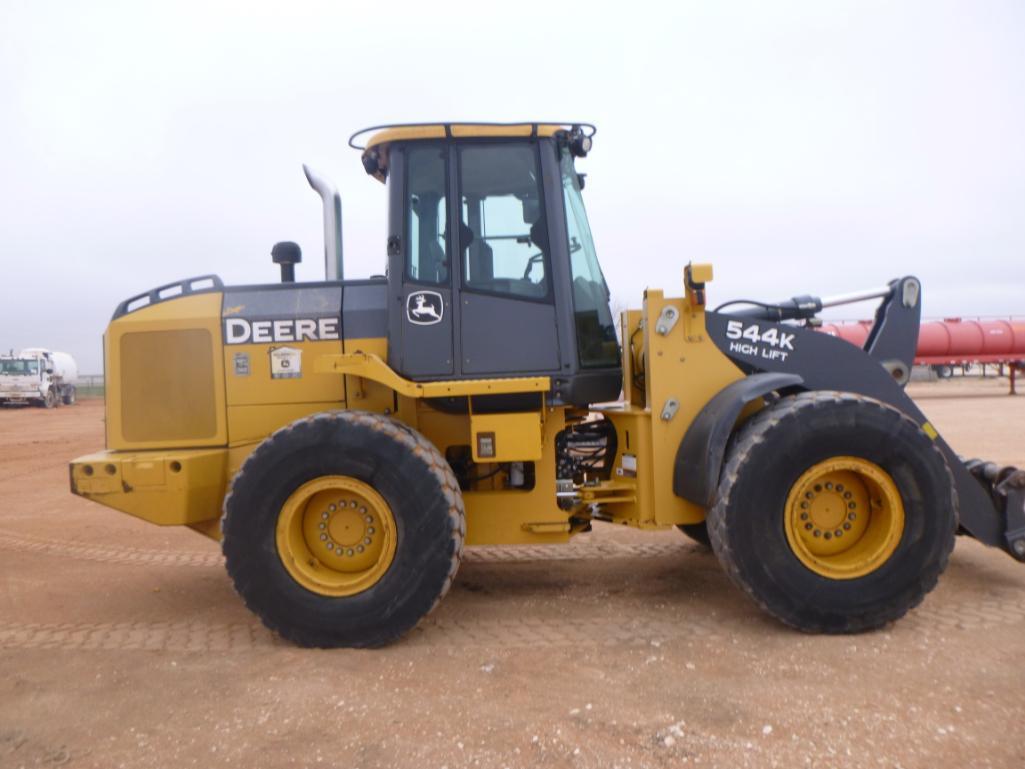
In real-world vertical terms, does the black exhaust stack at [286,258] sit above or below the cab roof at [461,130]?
below

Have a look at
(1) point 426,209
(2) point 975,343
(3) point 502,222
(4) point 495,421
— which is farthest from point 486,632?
(2) point 975,343

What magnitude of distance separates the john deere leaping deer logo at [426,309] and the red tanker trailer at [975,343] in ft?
83.2

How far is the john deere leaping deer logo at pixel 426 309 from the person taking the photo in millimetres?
4934

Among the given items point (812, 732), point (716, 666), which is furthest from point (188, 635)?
point (812, 732)

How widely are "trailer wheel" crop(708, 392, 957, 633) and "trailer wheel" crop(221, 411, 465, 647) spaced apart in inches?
60.7

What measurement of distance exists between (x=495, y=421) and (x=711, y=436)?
4.05 feet

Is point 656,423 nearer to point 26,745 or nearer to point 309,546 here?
point 309,546

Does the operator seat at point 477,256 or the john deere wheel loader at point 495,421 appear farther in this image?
the operator seat at point 477,256

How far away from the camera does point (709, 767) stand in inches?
122

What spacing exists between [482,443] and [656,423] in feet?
3.40

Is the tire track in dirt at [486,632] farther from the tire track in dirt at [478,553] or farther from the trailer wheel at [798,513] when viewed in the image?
the tire track in dirt at [478,553]

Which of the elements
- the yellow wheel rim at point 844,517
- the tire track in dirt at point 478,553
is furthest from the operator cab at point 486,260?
the tire track in dirt at point 478,553

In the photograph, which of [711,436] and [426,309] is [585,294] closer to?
[426,309]

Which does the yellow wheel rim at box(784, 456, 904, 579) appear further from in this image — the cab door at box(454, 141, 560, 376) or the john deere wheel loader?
the cab door at box(454, 141, 560, 376)
